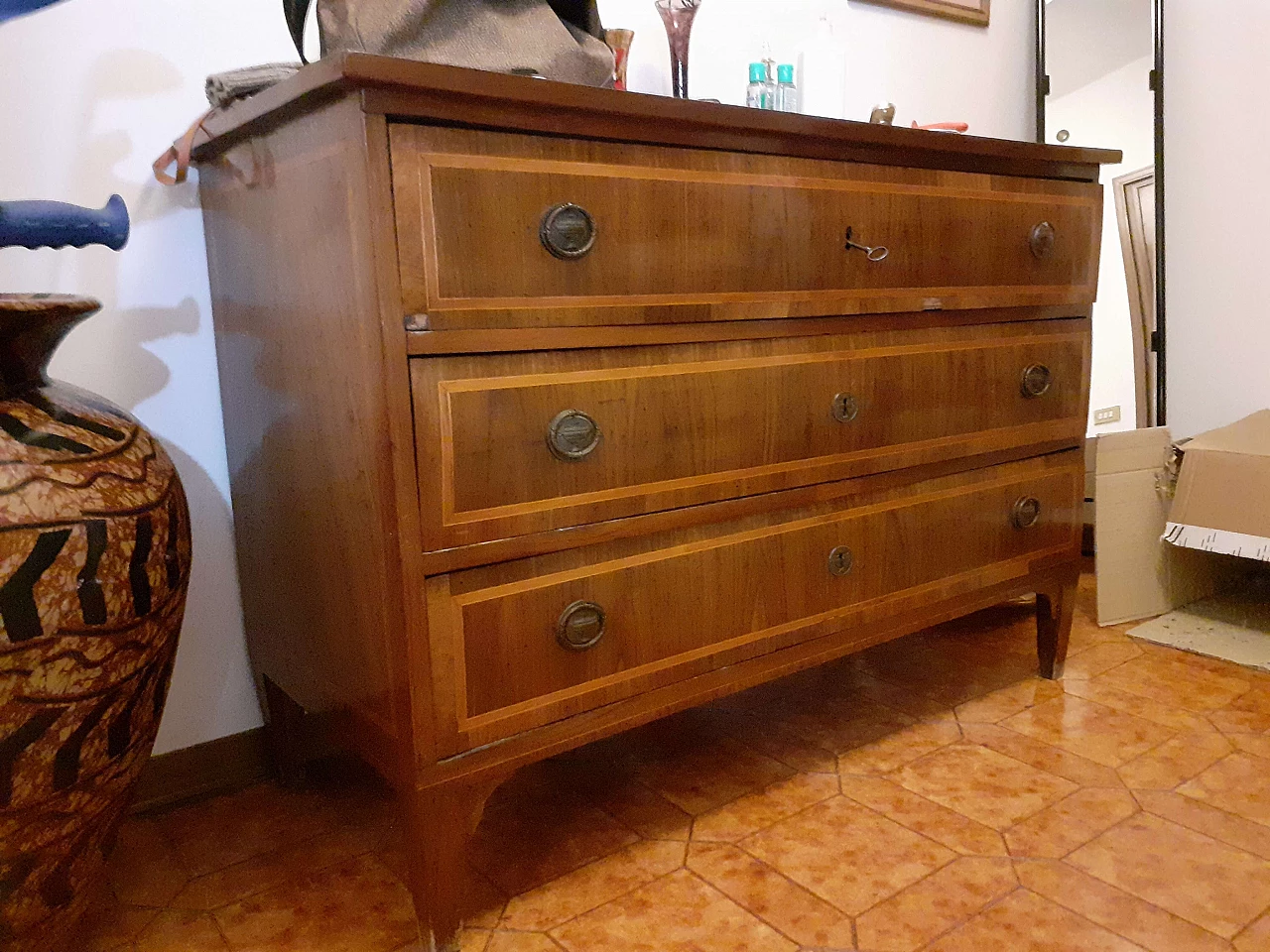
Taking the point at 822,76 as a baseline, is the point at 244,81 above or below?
below

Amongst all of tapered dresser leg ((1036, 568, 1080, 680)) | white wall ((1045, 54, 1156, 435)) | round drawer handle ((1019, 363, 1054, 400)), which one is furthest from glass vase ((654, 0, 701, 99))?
white wall ((1045, 54, 1156, 435))

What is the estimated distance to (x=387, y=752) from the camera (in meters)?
0.97

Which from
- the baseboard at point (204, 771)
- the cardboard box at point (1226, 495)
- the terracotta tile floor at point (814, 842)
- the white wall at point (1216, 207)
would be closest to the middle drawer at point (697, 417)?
the terracotta tile floor at point (814, 842)

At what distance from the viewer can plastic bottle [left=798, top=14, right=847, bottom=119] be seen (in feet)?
5.33

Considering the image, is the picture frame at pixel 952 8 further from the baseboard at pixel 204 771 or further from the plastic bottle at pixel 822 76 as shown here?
the baseboard at pixel 204 771

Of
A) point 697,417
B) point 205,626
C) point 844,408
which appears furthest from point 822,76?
point 205,626

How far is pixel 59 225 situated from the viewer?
876mm

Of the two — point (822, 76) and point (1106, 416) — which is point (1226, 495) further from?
point (822, 76)

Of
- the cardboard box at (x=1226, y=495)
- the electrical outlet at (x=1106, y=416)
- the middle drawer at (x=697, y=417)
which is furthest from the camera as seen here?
the electrical outlet at (x=1106, y=416)

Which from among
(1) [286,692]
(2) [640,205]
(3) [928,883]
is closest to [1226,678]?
(3) [928,883]

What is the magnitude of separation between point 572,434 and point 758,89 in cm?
87

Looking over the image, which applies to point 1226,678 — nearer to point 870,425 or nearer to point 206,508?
point 870,425

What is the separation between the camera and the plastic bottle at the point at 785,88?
157cm

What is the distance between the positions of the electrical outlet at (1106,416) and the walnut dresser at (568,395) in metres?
0.93
